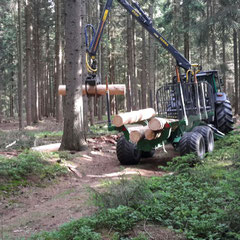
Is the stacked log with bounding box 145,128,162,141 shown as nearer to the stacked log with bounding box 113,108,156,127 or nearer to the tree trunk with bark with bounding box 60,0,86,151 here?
the stacked log with bounding box 113,108,156,127

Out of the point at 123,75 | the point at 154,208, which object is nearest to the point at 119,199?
the point at 154,208

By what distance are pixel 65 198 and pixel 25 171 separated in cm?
164

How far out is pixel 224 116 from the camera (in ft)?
39.3

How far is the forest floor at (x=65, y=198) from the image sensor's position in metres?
4.77

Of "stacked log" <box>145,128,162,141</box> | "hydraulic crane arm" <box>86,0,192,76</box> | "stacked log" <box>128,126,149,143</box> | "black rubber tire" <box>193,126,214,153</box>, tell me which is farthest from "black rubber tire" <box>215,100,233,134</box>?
"stacked log" <box>128,126,149,143</box>

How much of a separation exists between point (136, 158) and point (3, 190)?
4436 mm

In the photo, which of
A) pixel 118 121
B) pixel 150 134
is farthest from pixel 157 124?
pixel 118 121

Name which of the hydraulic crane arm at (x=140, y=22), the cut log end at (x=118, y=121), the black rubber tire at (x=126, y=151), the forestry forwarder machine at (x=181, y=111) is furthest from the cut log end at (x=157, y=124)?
the hydraulic crane arm at (x=140, y=22)

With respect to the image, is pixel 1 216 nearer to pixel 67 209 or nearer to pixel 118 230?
pixel 67 209

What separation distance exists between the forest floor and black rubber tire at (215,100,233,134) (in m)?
3.19

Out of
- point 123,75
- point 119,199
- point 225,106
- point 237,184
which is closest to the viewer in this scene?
point 237,184

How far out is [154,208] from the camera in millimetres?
4312

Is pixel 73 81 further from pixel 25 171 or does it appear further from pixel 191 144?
pixel 191 144

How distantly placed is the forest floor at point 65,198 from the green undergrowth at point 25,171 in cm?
21
